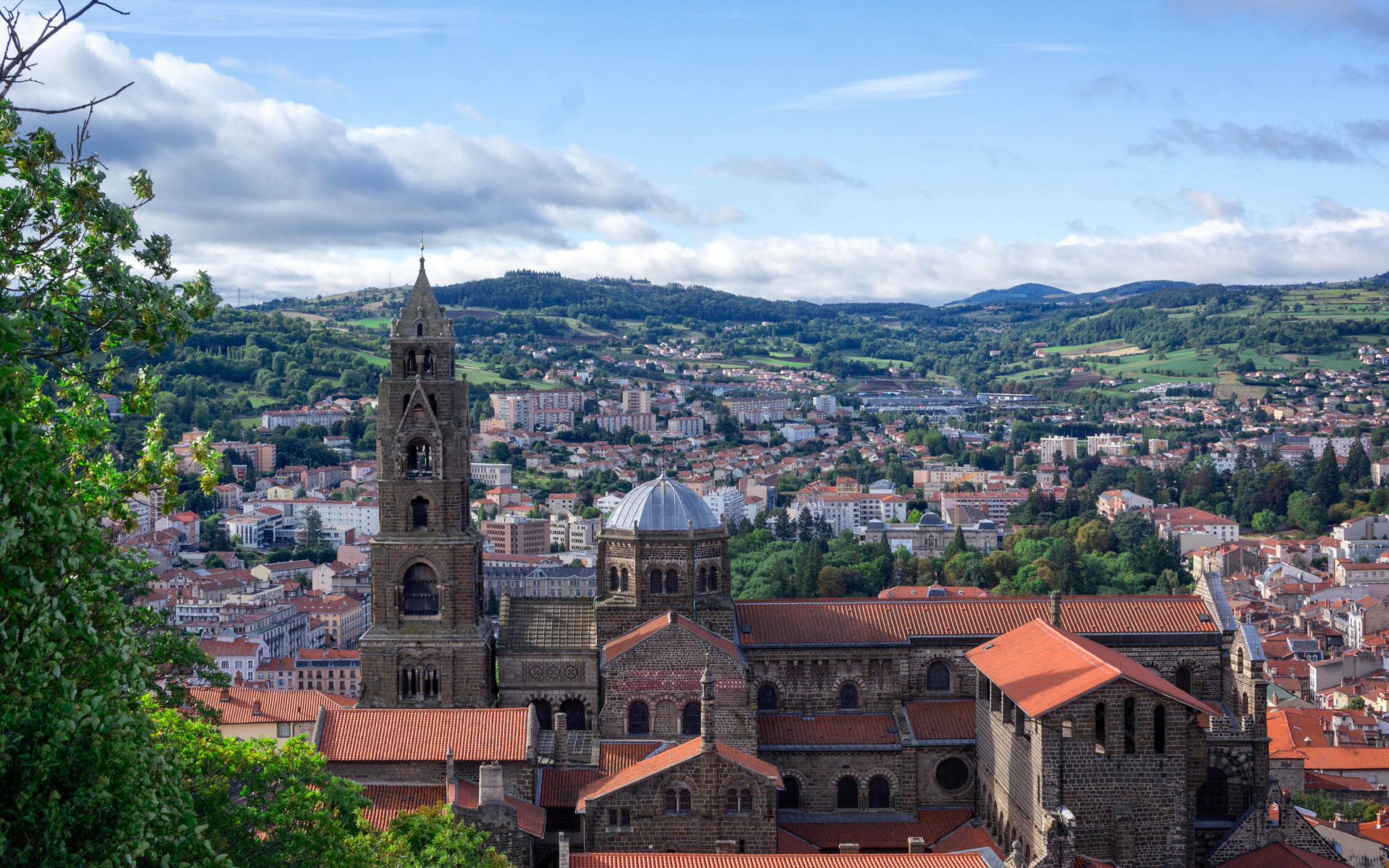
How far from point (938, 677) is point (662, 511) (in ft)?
30.0

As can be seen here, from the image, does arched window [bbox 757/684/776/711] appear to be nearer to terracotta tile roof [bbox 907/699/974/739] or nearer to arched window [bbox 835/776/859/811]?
arched window [bbox 835/776/859/811]

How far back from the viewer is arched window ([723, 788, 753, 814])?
33094 mm

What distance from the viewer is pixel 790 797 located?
37.3 meters

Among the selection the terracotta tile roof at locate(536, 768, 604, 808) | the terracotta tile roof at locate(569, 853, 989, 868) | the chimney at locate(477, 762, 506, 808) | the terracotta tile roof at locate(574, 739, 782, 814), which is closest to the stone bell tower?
the terracotta tile roof at locate(536, 768, 604, 808)

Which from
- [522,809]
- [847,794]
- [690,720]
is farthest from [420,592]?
[847,794]

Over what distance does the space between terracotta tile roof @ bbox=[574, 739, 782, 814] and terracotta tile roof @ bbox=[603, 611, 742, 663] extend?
282cm

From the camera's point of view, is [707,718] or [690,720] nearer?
[707,718]

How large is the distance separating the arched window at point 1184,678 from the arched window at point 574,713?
656 inches

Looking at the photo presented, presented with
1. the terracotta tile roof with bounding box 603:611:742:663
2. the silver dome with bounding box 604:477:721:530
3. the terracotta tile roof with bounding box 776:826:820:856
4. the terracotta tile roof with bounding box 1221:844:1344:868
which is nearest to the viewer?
the terracotta tile roof with bounding box 1221:844:1344:868

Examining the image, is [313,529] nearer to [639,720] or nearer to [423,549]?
[423,549]

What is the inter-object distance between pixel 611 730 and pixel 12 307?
978 inches

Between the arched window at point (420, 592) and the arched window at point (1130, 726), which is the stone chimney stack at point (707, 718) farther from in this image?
the arched window at point (1130, 726)

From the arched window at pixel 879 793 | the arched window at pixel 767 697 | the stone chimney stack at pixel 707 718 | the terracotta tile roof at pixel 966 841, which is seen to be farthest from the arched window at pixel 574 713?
the terracotta tile roof at pixel 966 841

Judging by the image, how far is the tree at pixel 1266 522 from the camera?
440 ft
